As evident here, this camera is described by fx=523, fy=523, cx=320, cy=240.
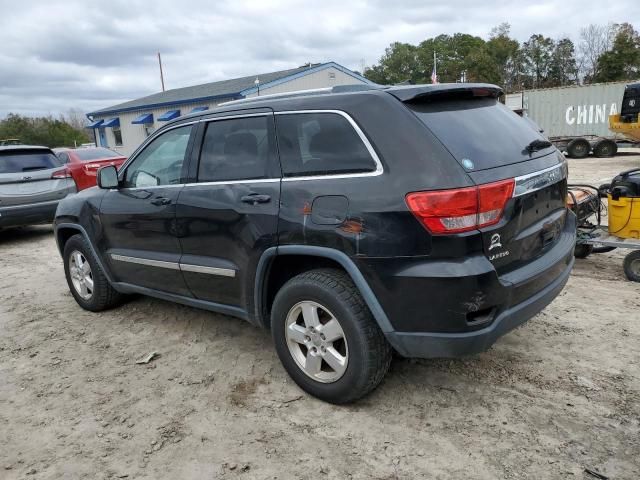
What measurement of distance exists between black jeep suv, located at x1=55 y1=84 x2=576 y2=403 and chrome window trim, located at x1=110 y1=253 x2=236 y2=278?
11 mm

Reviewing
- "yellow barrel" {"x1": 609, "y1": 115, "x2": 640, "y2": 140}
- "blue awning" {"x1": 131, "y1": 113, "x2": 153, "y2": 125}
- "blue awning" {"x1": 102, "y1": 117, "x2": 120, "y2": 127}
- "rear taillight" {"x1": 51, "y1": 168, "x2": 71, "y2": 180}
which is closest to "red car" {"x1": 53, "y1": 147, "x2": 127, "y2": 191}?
"rear taillight" {"x1": 51, "y1": 168, "x2": 71, "y2": 180}

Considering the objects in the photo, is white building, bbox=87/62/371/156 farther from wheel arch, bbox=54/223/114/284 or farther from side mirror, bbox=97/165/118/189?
side mirror, bbox=97/165/118/189

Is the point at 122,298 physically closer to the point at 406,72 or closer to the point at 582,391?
the point at 582,391

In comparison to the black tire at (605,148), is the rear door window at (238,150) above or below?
above

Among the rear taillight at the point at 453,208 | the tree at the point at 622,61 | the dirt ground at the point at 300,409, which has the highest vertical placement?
the tree at the point at 622,61

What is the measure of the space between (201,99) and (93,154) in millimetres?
14474

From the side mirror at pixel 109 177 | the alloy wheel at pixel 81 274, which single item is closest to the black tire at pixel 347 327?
the side mirror at pixel 109 177

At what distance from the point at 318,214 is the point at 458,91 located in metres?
1.10

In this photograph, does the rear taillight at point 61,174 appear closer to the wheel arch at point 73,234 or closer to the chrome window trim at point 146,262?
the wheel arch at point 73,234

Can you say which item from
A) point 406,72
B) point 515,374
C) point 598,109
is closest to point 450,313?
point 515,374

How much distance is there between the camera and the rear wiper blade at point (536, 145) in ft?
10.4

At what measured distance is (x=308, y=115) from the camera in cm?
313

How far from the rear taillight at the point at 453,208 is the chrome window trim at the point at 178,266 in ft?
4.71

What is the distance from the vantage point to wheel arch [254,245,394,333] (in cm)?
280
